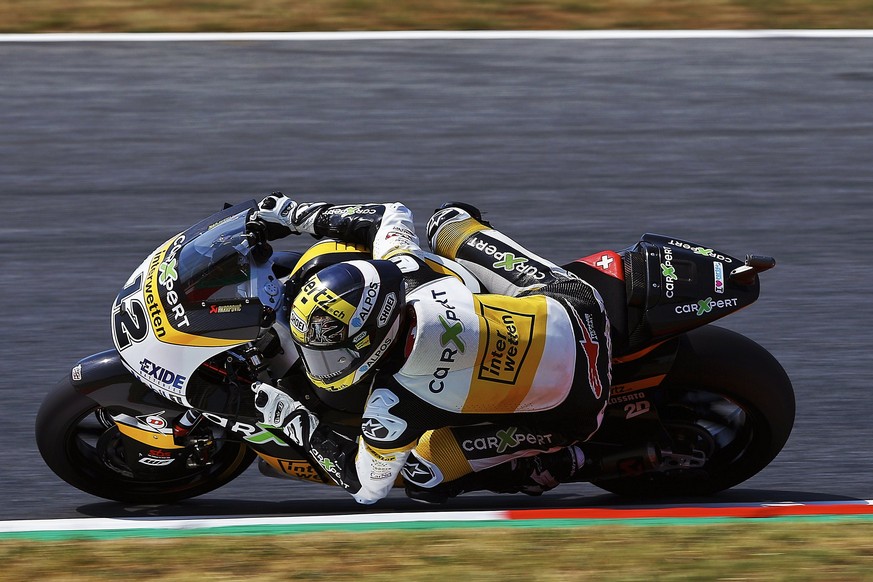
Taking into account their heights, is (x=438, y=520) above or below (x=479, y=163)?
below

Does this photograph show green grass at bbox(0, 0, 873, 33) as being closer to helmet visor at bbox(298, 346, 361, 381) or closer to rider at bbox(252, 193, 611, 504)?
rider at bbox(252, 193, 611, 504)

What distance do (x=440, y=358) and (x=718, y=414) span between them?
1313 millimetres

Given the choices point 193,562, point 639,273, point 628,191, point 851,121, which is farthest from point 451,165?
point 193,562

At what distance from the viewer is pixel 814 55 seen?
884 cm

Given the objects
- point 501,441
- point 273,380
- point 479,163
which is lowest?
point 501,441

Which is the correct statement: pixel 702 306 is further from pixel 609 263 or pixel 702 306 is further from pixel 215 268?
pixel 215 268

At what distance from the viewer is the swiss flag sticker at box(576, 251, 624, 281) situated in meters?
4.61

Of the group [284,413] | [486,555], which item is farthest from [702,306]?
[284,413]

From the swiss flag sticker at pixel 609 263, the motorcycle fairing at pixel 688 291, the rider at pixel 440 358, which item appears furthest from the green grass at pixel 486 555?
the swiss flag sticker at pixel 609 263

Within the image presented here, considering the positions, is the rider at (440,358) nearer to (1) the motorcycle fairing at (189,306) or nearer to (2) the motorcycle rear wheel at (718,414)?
(1) the motorcycle fairing at (189,306)

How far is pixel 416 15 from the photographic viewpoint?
30.9 ft

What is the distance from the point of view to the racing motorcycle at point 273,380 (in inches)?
168

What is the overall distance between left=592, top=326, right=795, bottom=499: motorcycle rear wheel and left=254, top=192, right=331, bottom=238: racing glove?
1427mm

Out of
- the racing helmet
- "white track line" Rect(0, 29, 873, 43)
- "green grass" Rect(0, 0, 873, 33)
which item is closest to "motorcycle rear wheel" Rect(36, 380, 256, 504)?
the racing helmet
